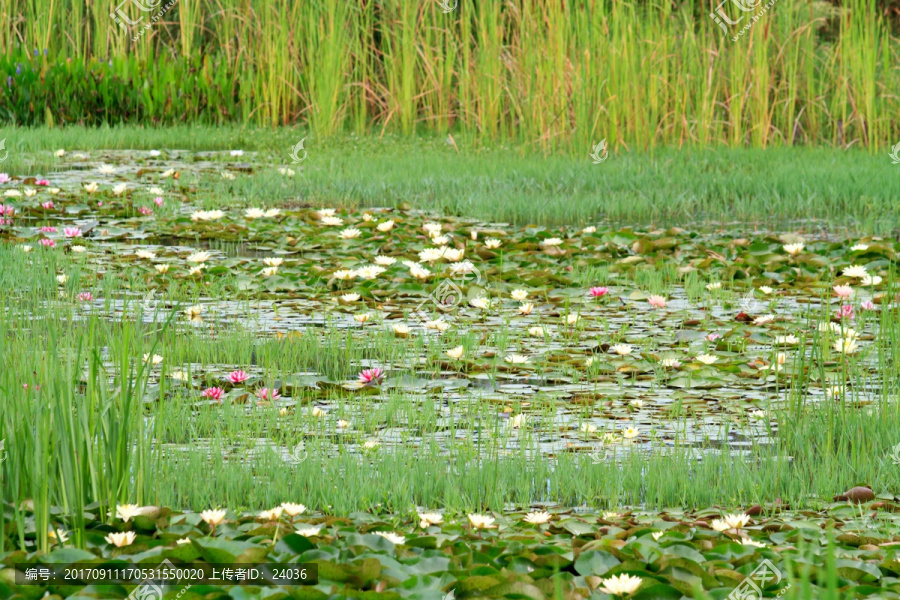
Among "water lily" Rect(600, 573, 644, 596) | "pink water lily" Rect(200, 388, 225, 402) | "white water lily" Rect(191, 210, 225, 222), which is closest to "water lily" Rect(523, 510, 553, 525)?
"water lily" Rect(600, 573, 644, 596)

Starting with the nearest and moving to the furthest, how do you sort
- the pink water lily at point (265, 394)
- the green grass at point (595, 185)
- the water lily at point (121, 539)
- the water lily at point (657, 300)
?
the water lily at point (121, 539)
the pink water lily at point (265, 394)
the water lily at point (657, 300)
the green grass at point (595, 185)

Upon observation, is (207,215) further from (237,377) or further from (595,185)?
(237,377)

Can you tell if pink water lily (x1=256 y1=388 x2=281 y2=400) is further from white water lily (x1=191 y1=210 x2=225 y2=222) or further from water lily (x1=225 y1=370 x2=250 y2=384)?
white water lily (x1=191 y1=210 x2=225 y2=222)

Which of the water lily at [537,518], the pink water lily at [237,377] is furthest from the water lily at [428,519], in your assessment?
the pink water lily at [237,377]

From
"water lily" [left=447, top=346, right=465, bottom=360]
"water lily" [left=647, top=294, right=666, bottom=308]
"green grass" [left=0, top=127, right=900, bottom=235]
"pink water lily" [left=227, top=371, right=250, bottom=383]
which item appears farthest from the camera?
"green grass" [left=0, top=127, right=900, bottom=235]

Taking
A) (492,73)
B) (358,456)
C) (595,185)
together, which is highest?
(492,73)

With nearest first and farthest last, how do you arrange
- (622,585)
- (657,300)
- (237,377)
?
1. (622,585)
2. (237,377)
3. (657,300)

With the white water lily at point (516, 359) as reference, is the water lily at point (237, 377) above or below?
above

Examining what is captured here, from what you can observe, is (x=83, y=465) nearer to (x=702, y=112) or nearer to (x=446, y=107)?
(x=702, y=112)

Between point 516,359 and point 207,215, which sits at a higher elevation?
point 207,215

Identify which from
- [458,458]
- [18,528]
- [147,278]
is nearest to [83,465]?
[18,528]

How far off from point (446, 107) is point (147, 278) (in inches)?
274

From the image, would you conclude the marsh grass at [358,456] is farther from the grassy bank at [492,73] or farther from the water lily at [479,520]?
the grassy bank at [492,73]

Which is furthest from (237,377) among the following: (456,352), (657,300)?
(657,300)
